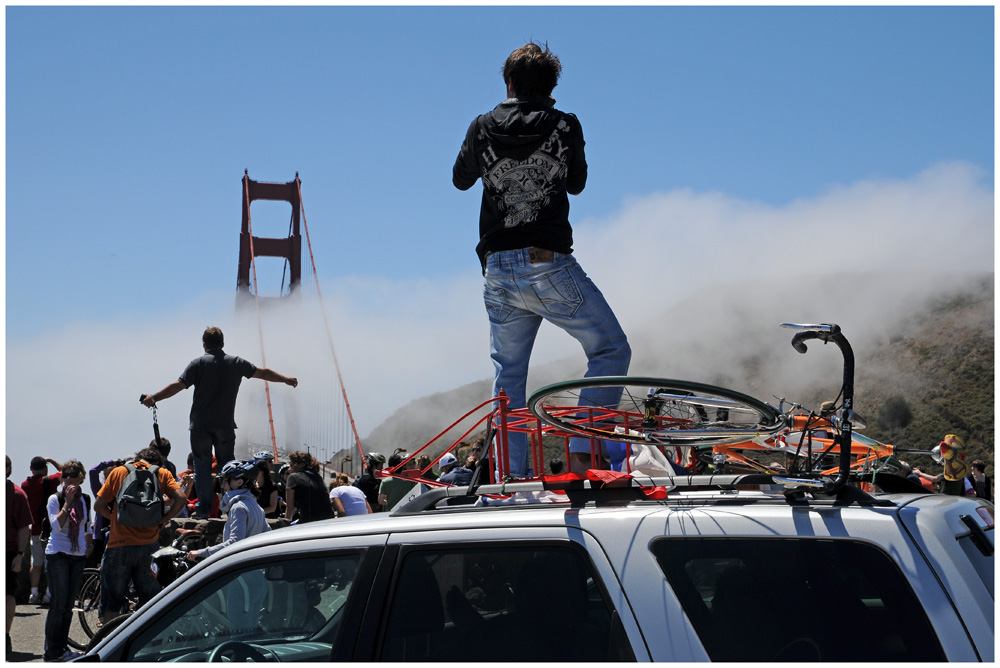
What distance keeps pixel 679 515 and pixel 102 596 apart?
5.90m

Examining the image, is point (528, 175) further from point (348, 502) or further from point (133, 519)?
point (133, 519)

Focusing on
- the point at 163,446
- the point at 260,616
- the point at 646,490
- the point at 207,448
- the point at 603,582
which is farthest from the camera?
the point at 163,446

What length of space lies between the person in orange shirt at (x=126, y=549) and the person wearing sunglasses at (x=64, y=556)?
1.48 feet

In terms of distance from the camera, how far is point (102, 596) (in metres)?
7.16

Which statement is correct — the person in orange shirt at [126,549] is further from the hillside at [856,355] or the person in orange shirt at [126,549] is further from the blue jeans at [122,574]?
the hillside at [856,355]

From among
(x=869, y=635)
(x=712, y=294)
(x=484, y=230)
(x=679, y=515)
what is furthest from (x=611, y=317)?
(x=712, y=294)

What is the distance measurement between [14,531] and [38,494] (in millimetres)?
2897

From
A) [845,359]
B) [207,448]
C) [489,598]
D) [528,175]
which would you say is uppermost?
[528,175]

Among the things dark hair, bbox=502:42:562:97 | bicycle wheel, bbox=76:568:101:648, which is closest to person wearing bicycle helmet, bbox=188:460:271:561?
bicycle wheel, bbox=76:568:101:648

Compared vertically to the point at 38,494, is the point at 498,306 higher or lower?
higher

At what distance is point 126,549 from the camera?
284 inches

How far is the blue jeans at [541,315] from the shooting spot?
438 centimetres

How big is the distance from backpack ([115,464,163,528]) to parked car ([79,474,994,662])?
4459 mm

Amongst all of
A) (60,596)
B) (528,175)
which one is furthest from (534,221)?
(60,596)
